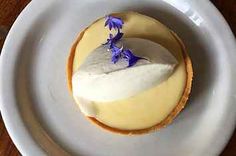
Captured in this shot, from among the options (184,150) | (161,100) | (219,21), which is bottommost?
(184,150)

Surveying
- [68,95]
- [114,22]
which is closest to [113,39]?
[114,22]

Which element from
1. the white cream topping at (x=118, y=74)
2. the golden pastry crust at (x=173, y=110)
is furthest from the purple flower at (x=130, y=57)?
the golden pastry crust at (x=173, y=110)

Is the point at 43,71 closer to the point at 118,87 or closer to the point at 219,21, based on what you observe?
the point at 118,87

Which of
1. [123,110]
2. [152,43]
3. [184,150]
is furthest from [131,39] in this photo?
[184,150]

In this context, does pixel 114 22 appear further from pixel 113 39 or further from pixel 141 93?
pixel 141 93

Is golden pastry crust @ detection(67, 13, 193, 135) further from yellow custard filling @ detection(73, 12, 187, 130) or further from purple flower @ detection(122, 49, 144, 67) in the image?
purple flower @ detection(122, 49, 144, 67)

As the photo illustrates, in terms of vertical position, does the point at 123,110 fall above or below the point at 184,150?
above

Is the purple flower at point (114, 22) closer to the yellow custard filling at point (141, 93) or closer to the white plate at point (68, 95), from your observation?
the yellow custard filling at point (141, 93)
